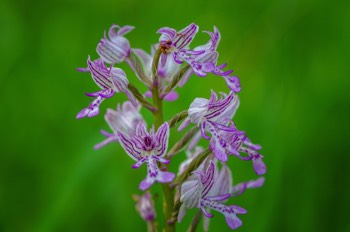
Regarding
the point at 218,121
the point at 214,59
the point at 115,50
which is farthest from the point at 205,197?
the point at 115,50

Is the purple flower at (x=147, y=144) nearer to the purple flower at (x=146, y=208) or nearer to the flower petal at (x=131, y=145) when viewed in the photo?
the flower petal at (x=131, y=145)

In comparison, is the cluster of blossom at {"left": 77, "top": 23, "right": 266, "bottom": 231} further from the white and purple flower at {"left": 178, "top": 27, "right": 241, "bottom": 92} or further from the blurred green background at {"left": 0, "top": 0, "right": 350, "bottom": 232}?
the blurred green background at {"left": 0, "top": 0, "right": 350, "bottom": 232}

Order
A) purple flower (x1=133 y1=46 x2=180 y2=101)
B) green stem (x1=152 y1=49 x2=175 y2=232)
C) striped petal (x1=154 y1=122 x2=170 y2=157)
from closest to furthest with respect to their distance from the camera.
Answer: striped petal (x1=154 y1=122 x2=170 y2=157) < green stem (x1=152 y1=49 x2=175 y2=232) < purple flower (x1=133 y1=46 x2=180 y2=101)

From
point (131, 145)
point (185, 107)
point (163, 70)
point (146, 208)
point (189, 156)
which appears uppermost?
point (163, 70)

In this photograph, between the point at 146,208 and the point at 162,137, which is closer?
the point at 162,137

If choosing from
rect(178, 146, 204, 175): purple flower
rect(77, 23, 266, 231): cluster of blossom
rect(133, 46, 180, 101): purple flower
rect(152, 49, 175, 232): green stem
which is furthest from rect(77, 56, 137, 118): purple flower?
rect(178, 146, 204, 175): purple flower

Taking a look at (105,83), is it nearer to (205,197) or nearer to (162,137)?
(162,137)

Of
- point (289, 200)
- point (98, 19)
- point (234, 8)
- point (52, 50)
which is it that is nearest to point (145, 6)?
point (98, 19)

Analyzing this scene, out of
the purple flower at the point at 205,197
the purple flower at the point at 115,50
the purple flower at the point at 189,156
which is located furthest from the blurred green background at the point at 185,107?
the purple flower at the point at 115,50

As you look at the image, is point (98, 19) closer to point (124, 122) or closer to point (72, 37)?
point (72, 37)
